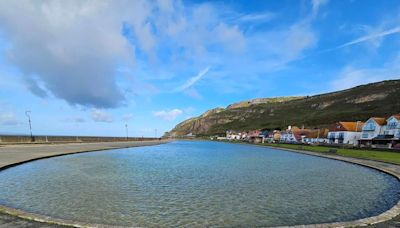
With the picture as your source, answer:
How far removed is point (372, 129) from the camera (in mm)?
106000

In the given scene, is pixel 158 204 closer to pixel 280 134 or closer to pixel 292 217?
pixel 292 217

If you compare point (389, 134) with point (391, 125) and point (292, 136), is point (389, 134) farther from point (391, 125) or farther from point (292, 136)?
point (292, 136)

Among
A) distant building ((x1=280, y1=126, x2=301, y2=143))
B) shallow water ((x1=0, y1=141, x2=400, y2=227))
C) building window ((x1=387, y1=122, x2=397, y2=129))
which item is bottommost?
distant building ((x1=280, y1=126, x2=301, y2=143))

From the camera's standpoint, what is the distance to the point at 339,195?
1922cm

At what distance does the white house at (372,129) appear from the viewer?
10196 cm

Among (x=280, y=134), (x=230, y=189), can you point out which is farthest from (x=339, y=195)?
(x=280, y=134)

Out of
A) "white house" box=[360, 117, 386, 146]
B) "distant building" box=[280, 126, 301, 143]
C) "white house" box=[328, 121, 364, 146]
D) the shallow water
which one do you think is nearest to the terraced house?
"white house" box=[360, 117, 386, 146]

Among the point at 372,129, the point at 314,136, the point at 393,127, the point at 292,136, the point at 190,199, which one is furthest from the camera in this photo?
the point at 292,136

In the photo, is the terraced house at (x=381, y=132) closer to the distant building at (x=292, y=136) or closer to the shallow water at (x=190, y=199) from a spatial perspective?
the distant building at (x=292, y=136)

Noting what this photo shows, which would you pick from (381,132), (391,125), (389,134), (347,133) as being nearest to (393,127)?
(391,125)

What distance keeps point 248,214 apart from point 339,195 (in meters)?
8.52

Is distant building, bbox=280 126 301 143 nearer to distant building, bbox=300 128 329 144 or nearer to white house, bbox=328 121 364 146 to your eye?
distant building, bbox=300 128 329 144

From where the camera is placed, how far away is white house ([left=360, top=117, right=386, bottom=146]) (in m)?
102

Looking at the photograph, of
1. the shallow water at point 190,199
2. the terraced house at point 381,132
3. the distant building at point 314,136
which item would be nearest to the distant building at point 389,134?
the terraced house at point 381,132
